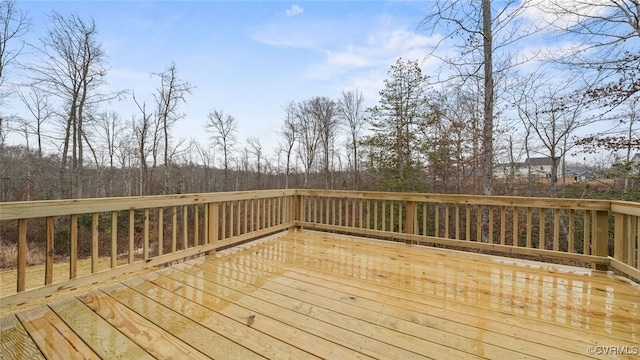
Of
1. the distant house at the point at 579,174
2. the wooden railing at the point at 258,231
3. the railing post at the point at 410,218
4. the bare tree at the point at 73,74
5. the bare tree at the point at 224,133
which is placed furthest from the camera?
the bare tree at the point at 224,133

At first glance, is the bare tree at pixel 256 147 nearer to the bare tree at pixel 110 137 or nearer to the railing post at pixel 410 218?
the bare tree at pixel 110 137

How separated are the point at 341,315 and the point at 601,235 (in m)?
2.98

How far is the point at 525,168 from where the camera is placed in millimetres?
9188

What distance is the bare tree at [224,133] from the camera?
1708 cm

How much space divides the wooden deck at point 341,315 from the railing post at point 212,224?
0.42 meters

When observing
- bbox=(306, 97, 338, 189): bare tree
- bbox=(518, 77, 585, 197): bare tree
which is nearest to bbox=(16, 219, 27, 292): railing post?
bbox=(518, 77, 585, 197): bare tree

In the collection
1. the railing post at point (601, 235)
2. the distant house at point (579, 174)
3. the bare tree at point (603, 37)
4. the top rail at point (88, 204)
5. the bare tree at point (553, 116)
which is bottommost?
the railing post at point (601, 235)

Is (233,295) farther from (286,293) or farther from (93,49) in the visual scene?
(93,49)

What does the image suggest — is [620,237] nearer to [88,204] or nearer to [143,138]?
[88,204]

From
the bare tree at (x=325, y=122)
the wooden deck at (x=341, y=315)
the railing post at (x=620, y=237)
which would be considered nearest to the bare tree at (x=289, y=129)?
the bare tree at (x=325, y=122)

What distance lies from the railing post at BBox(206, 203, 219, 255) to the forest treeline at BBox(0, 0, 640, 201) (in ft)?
16.0

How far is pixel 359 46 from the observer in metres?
8.28

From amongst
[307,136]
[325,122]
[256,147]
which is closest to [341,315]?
[325,122]

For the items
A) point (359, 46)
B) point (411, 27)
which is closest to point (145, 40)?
point (359, 46)
